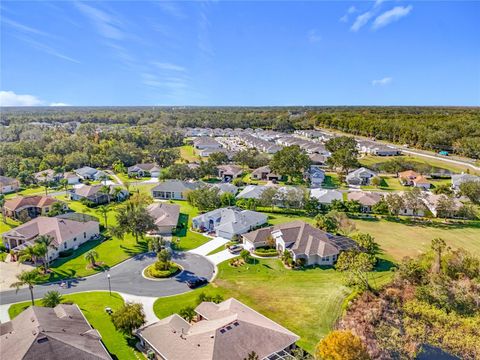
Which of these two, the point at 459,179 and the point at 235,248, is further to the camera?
the point at 459,179

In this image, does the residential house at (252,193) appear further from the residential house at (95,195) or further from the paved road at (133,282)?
the paved road at (133,282)

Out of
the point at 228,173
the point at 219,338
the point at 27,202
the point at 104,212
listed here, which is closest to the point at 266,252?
the point at 219,338

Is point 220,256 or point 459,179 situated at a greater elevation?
point 459,179

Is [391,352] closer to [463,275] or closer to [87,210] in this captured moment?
[463,275]

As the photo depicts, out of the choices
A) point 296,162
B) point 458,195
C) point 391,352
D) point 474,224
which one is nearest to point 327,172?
point 296,162

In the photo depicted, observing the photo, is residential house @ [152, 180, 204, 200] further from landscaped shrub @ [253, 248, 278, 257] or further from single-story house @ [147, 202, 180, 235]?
landscaped shrub @ [253, 248, 278, 257]

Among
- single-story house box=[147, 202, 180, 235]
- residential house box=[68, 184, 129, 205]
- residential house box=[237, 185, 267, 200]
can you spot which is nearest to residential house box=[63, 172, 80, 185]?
residential house box=[68, 184, 129, 205]

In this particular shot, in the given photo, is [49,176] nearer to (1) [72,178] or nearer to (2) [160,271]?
(1) [72,178]

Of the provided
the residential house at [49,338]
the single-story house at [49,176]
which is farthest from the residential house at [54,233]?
the single-story house at [49,176]
